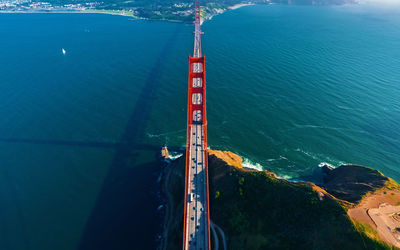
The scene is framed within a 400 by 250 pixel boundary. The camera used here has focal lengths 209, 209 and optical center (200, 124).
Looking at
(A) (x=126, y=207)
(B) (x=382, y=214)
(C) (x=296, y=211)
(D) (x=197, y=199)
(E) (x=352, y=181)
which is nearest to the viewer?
(B) (x=382, y=214)

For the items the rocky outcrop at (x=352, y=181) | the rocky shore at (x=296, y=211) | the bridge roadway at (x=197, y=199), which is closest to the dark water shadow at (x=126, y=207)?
the rocky shore at (x=296, y=211)

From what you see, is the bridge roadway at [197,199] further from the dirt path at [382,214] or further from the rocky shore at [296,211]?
the dirt path at [382,214]

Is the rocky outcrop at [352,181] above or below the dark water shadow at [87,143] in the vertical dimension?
above

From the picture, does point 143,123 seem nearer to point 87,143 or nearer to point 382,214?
point 87,143

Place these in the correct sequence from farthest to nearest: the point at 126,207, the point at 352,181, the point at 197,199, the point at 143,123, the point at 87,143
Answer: the point at 143,123 < the point at 87,143 < the point at 126,207 < the point at 352,181 < the point at 197,199

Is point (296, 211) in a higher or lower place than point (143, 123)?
higher

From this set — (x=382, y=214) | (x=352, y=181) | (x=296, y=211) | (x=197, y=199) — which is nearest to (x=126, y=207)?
(x=197, y=199)

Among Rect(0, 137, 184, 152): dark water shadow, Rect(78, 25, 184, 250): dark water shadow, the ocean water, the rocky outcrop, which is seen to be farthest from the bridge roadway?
the rocky outcrop

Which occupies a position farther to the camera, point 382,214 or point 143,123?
point 143,123
